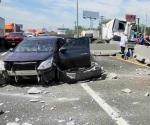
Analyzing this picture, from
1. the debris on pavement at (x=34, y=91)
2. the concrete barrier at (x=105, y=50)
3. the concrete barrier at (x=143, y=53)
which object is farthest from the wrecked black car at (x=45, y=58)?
the concrete barrier at (x=105, y=50)

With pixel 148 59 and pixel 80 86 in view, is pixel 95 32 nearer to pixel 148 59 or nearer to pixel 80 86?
pixel 148 59

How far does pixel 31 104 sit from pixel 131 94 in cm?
295

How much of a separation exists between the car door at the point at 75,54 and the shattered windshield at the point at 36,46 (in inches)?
18.5

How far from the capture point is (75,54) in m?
16.5

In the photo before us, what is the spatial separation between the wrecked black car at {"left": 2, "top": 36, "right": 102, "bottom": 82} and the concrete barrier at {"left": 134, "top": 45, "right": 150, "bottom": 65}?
8224 mm

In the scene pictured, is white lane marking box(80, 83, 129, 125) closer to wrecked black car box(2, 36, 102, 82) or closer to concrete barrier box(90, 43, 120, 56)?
wrecked black car box(2, 36, 102, 82)

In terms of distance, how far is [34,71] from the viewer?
48.5ft

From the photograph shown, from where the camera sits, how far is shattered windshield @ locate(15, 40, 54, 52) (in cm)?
1617

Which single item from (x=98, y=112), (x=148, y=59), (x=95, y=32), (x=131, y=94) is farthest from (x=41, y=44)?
(x=95, y=32)

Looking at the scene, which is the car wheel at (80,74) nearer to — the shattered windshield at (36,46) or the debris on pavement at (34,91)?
the shattered windshield at (36,46)

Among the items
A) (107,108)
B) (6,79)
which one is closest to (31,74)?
(6,79)

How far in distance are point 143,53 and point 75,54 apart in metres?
10.8

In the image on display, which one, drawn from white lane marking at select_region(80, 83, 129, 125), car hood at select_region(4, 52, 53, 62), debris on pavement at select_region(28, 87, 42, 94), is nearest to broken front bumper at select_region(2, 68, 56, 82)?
car hood at select_region(4, 52, 53, 62)

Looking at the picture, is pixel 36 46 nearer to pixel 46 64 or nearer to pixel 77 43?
pixel 77 43
